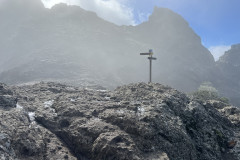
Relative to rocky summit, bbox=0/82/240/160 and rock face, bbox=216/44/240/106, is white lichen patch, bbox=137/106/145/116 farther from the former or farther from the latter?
rock face, bbox=216/44/240/106

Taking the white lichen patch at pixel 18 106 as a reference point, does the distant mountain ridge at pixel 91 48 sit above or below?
above

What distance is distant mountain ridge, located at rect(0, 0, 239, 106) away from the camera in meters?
92.8

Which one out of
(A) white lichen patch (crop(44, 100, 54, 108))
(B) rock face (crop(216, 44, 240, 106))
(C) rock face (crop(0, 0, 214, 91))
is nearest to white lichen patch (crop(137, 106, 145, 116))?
(A) white lichen patch (crop(44, 100, 54, 108))

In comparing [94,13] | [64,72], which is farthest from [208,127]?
[94,13]

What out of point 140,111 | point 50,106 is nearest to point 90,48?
point 50,106

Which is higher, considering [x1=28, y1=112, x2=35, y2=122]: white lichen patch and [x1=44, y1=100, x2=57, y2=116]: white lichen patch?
[x1=44, y1=100, x2=57, y2=116]: white lichen patch

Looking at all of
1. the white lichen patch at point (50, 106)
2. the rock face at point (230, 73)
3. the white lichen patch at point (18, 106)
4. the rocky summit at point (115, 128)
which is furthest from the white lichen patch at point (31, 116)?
the rock face at point (230, 73)

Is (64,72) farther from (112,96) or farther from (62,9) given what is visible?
(62,9)

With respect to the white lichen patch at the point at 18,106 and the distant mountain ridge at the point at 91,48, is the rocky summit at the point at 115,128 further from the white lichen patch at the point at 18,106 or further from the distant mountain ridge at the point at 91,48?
the distant mountain ridge at the point at 91,48

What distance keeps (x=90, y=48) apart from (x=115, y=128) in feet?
425

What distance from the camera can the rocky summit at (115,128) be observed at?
6.58 metres

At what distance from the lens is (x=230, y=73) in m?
171

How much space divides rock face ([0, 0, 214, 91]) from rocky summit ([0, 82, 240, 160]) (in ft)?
222

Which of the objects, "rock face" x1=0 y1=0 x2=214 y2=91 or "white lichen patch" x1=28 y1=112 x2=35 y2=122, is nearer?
"white lichen patch" x1=28 y1=112 x2=35 y2=122
